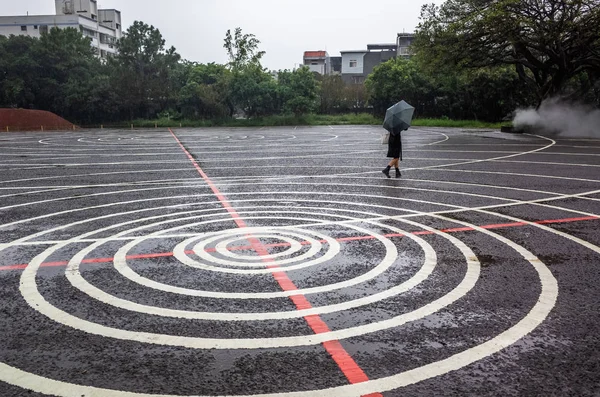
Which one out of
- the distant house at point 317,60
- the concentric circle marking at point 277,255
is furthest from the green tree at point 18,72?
the concentric circle marking at point 277,255

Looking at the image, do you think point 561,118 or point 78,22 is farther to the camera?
point 78,22

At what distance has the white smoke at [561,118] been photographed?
2805 cm

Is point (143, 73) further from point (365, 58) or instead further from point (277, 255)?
point (277, 255)

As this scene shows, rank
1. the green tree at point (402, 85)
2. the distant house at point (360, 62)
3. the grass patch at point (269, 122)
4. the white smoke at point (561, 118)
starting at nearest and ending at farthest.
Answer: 1. the white smoke at point (561, 118)
2. the green tree at point (402, 85)
3. the grass patch at point (269, 122)
4. the distant house at point (360, 62)

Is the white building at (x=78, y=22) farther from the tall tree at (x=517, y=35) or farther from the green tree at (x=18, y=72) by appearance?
the tall tree at (x=517, y=35)

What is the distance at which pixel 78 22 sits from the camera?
2790 inches

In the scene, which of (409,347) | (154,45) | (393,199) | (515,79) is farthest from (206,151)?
(154,45)

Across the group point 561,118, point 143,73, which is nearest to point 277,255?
point 561,118

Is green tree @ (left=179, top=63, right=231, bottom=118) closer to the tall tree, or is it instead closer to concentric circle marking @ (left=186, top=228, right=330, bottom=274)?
the tall tree

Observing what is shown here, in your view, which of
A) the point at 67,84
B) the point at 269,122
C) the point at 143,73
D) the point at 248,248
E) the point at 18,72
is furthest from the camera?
the point at 143,73

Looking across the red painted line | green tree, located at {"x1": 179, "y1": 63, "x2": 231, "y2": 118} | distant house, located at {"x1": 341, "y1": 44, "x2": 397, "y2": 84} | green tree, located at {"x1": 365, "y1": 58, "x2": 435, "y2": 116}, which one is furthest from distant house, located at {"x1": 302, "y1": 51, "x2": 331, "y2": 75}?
the red painted line

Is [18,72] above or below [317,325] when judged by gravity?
above

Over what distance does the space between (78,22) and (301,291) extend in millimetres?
77671

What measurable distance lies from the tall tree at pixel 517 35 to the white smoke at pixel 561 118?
3.09 ft
